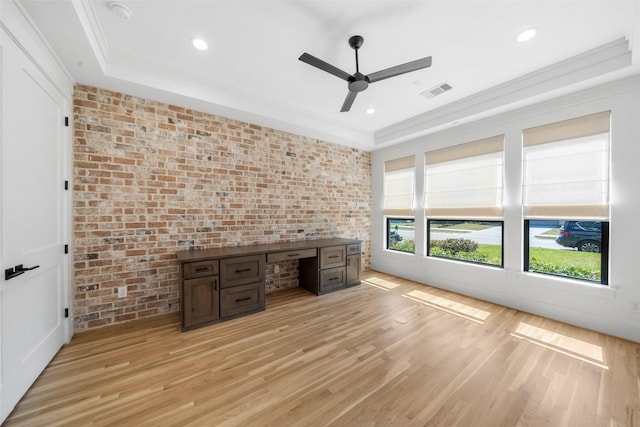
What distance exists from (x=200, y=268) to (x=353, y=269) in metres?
2.50

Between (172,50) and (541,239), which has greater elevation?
(172,50)

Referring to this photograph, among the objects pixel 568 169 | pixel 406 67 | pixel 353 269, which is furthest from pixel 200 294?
pixel 568 169

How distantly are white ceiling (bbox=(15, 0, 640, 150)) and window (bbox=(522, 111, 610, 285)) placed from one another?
0.53 metres

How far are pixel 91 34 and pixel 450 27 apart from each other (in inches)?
121

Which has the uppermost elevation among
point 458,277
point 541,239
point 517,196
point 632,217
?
point 517,196

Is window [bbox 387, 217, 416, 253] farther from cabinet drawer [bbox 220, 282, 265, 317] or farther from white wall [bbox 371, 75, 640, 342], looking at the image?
cabinet drawer [bbox 220, 282, 265, 317]

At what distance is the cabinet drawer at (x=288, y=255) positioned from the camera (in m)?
3.26

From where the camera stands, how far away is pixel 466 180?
12.5ft

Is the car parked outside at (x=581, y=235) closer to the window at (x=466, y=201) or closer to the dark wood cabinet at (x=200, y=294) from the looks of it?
the window at (x=466, y=201)

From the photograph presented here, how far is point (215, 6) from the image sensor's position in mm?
1857

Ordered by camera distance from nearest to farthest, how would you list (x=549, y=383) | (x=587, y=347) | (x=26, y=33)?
(x=26, y=33) < (x=549, y=383) < (x=587, y=347)

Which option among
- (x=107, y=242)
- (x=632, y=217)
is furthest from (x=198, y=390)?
(x=632, y=217)

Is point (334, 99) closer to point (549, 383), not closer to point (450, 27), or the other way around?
point (450, 27)

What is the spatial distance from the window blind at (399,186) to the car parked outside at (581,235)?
205 centimetres
